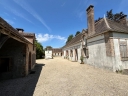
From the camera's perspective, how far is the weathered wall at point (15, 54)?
247 inches

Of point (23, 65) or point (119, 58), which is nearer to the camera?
point (23, 65)

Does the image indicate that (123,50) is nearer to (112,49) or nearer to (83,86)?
(112,49)

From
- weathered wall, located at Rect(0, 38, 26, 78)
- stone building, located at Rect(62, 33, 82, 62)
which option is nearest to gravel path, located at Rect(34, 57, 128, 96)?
weathered wall, located at Rect(0, 38, 26, 78)

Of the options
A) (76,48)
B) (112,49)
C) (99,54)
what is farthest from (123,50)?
(76,48)

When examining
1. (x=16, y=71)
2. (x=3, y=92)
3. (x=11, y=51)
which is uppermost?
(x=11, y=51)

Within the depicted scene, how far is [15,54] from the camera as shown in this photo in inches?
255

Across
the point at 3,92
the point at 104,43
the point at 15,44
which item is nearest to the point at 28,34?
the point at 15,44

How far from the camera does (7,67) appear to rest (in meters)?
6.23

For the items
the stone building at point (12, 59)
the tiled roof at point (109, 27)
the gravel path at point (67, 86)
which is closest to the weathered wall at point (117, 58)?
the tiled roof at point (109, 27)

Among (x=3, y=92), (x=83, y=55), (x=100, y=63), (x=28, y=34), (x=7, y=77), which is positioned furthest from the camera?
(x=83, y=55)

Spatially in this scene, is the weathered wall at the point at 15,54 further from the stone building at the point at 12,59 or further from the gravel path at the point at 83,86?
the gravel path at the point at 83,86

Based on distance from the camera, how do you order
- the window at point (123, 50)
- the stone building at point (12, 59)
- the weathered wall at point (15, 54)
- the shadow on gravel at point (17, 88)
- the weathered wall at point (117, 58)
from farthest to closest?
the window at point (123, 50), the weathered wall at point (117, 58), the weathered wall at point (15, 54), the stone building at point (12, 59), the shadow on gravel at point (17, 88)

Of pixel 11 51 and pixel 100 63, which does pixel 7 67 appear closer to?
pixel 11 51

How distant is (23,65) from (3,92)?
2718mm
